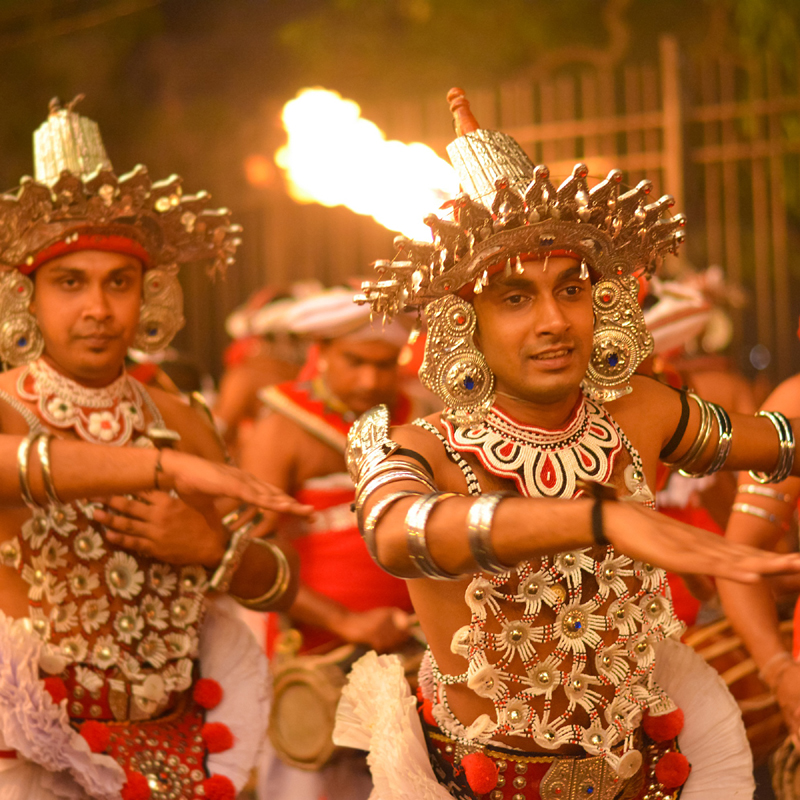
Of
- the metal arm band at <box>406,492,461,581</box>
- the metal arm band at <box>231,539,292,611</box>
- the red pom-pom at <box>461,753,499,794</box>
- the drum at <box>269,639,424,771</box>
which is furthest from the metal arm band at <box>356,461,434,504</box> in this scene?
the drum at <box>269,639,424,771</box>

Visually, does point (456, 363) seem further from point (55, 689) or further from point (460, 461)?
point (55, 689)

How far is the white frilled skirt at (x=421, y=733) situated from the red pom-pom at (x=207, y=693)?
20.8 inches

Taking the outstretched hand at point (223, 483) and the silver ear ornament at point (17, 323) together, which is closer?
the outstretched hand at point (223, 483)

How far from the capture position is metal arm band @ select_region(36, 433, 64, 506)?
271 centimetres

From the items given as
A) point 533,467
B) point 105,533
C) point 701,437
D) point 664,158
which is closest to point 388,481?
point 533,467

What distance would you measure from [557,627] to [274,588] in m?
1.12

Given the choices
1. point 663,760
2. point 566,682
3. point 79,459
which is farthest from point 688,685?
point 79,459

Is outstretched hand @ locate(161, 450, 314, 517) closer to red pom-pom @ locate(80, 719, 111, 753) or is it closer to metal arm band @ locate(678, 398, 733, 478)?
red pom-pom @ locate(80, 719, 111, 753)

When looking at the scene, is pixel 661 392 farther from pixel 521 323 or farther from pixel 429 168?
pixel 429 168

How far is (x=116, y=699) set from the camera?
2.95 metres

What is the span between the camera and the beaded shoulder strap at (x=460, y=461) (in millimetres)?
2404

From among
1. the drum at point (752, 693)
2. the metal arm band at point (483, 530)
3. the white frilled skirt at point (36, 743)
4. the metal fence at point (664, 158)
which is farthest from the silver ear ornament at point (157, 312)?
the metal fence at point (664, 158)

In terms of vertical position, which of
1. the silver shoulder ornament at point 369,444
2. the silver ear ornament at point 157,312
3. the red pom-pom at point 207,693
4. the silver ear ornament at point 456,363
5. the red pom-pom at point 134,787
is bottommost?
the red pom-pom at point 134,787

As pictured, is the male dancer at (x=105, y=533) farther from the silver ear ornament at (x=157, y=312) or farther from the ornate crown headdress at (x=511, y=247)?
the ornate crown headdress at (x=511, y=247)
